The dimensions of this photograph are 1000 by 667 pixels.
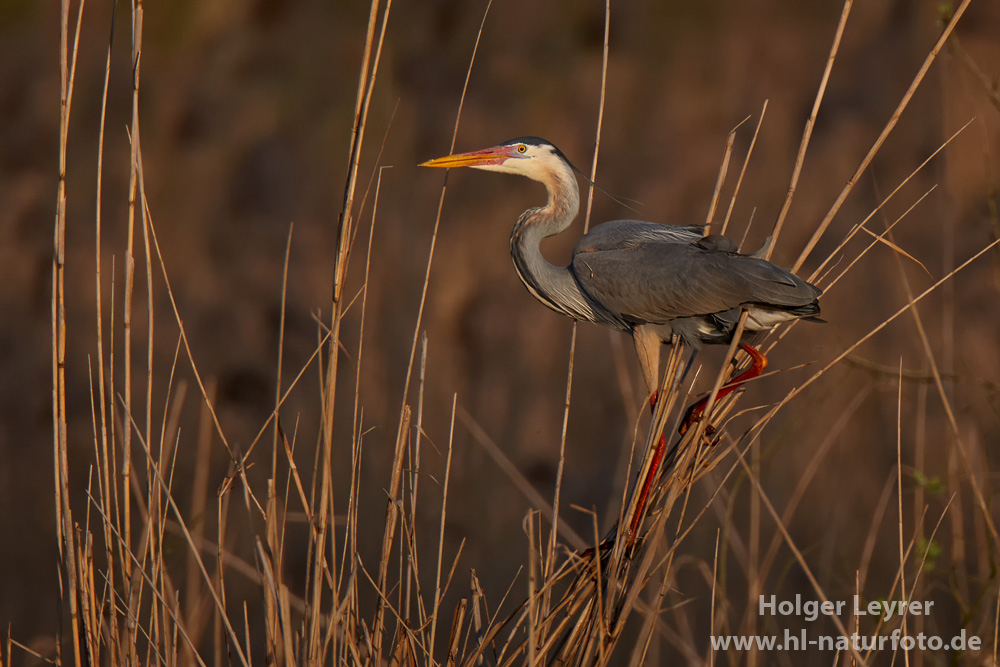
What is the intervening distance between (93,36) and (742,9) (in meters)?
2.05

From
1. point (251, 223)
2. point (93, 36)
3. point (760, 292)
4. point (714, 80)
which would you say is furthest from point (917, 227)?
point (93, 36)

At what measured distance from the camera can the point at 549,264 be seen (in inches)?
56.3

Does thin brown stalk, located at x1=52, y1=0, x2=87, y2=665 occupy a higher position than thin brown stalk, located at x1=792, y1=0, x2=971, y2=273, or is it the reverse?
thin brown stalk, located at x1=792, y1=0, x2=971, y2=273

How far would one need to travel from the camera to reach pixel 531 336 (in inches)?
114

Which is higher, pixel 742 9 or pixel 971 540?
pixel 742 9

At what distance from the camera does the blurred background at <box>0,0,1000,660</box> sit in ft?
8.45

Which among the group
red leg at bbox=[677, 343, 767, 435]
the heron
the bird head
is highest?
the bird head

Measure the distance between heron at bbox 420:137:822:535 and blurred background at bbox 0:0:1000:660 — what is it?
4.02 feet

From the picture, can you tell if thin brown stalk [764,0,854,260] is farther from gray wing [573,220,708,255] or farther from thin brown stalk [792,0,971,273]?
gray wing [573,220,708,255]

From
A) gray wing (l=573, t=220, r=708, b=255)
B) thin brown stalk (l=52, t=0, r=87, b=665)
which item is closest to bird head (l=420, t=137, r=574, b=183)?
gray wing (l=573, t=220, r=708, b=255)

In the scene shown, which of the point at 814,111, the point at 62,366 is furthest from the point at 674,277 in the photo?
the point at 62,366

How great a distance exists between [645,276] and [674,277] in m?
0.05

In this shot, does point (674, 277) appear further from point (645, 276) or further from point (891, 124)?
point (891, 124)

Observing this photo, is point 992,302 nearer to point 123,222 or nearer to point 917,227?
point 917,227
